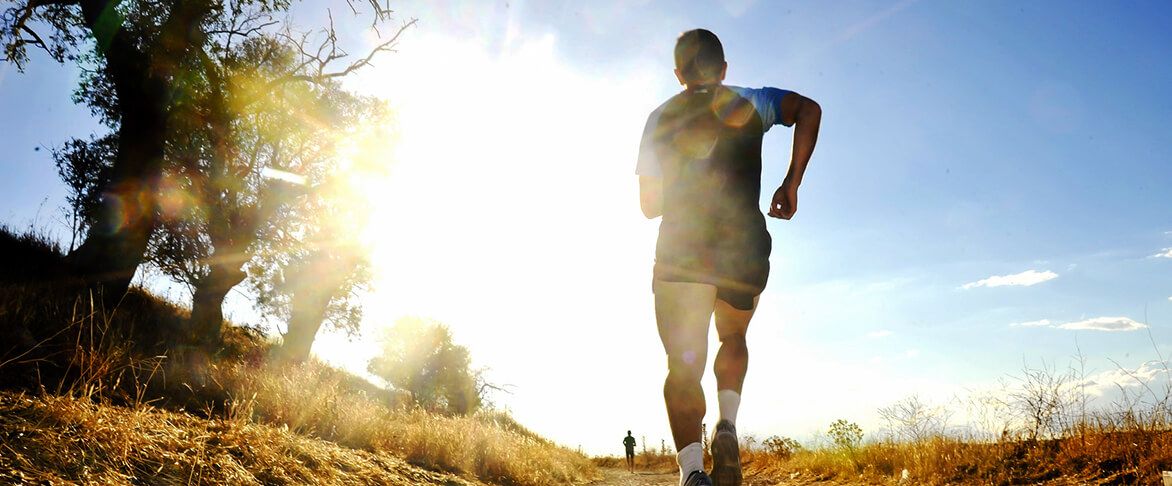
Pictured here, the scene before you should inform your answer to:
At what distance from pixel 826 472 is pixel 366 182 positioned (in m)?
18.4

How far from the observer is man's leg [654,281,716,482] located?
2.66 metres

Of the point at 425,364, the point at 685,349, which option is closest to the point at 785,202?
the point at 685,349

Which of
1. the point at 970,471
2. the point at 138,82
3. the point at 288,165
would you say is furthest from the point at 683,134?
the point at 288,165

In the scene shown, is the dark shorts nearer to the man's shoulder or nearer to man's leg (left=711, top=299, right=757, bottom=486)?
man's leg (left=711, top=299, right=757, bottom=486)

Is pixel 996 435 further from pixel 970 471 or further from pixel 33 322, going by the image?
pixel 33 322

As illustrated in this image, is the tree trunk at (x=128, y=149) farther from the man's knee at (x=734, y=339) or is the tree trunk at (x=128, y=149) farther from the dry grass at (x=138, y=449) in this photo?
the man's knee at (x=734, y=339)

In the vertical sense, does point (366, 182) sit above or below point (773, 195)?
above

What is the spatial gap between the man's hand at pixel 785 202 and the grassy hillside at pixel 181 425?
3078 mm

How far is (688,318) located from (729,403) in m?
0.49

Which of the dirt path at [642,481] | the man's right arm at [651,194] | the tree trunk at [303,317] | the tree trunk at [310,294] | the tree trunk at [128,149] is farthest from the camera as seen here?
the tree trunk at [303,317]

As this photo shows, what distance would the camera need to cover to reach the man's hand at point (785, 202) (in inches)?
116

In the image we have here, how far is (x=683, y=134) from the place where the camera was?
2.89 meters

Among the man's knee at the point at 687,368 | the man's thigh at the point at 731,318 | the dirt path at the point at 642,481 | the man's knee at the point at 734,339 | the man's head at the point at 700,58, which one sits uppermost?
the man's head at the point at 700,58

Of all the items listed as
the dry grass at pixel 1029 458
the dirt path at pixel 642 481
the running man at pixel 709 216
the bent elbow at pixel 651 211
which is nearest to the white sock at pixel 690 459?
the running man at pixel 709 216
